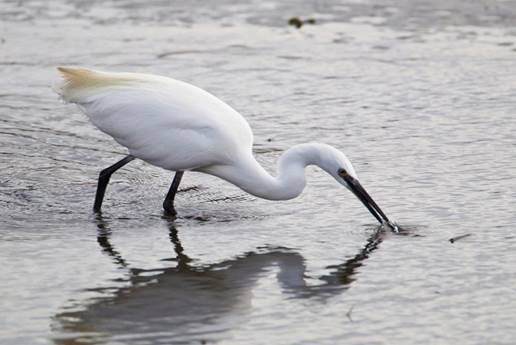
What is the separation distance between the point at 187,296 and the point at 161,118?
1.70 m

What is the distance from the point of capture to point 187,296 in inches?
235

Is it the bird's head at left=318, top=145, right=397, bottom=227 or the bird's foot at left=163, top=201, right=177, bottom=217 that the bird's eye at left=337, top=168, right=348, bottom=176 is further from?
the bird's foot at left=163, top=201, right=177, bottom=217

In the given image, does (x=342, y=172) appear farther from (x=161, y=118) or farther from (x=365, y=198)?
(x=161, y=118)

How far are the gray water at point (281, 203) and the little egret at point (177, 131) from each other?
237mm

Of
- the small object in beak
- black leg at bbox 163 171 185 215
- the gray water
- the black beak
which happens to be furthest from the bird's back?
the small object in beak

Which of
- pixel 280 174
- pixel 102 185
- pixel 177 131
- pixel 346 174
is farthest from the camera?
pixel 102 185

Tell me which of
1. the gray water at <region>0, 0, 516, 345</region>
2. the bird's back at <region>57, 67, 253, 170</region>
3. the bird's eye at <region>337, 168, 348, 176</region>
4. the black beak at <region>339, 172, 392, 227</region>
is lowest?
the gray water at <region>0, 0, 516, 345</region>

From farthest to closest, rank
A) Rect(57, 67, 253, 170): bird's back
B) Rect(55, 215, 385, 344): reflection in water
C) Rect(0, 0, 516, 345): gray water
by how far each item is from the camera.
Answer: Rect(57, 67, 253, 170): bird's back → Rect(0, 0, 516, 345): gray water → Rect(55, 215, 385, 344): reflection in water

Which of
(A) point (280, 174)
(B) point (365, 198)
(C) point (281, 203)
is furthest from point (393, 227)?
(C) point (281, 203)

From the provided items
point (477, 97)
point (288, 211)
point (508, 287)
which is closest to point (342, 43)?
point (477, 97)

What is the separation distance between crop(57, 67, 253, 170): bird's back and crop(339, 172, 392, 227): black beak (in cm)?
76

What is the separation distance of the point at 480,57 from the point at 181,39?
3.00m

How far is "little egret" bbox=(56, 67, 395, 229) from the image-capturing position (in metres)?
7.15

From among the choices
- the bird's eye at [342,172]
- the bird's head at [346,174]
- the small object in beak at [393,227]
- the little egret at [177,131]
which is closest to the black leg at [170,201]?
the little egret at [177,131]
